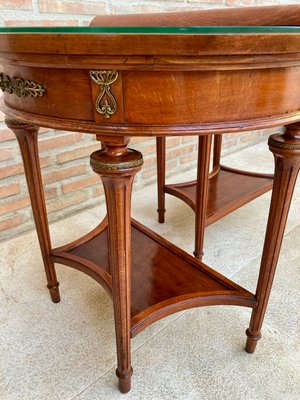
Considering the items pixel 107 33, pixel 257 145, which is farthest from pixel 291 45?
pixel 257 145

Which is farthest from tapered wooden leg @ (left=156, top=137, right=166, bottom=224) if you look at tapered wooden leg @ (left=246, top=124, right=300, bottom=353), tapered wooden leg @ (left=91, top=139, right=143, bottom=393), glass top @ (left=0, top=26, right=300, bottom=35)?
glass top @ (left=0, top=26, right=300, bottom=35)

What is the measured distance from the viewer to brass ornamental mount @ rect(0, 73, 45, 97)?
0.48 meters

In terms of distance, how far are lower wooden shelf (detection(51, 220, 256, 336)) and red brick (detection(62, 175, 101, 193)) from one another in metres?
0.43

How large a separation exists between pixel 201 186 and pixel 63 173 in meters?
0.64

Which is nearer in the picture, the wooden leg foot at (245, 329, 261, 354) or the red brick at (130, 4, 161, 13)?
the wooden leg foot at (245, 329, 261, 354)

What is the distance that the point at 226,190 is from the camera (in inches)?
53.1

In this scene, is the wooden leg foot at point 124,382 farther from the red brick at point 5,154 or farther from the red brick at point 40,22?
the red brick at point 40,22

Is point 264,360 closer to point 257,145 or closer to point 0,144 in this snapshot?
point 0,144

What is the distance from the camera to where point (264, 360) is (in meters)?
0.81

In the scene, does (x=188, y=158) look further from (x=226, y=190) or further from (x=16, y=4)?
(x=16, y=4)

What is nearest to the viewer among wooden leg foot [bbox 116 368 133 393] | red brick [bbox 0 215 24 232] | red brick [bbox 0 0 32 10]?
wooden leg foot [bbox 116 368 133 393]

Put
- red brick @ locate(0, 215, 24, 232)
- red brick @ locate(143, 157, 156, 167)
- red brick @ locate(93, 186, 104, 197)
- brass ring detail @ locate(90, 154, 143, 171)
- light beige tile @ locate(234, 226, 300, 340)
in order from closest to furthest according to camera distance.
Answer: brass ring detail @ locate(90, 154, 143, 171) < light beige tile @ locate(234, 226, 300, 340) < red brick @ locate(0, 215, 24, 232) < red brick @ locate(93, 186, 104, 197) < red brick @ locate(143, 157, 156, 167)

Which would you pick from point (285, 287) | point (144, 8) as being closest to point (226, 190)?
point (285, 287)

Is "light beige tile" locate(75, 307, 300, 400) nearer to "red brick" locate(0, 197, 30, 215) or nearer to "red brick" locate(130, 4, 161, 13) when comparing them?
"red brick" locate(0, 197, 30, 215)
